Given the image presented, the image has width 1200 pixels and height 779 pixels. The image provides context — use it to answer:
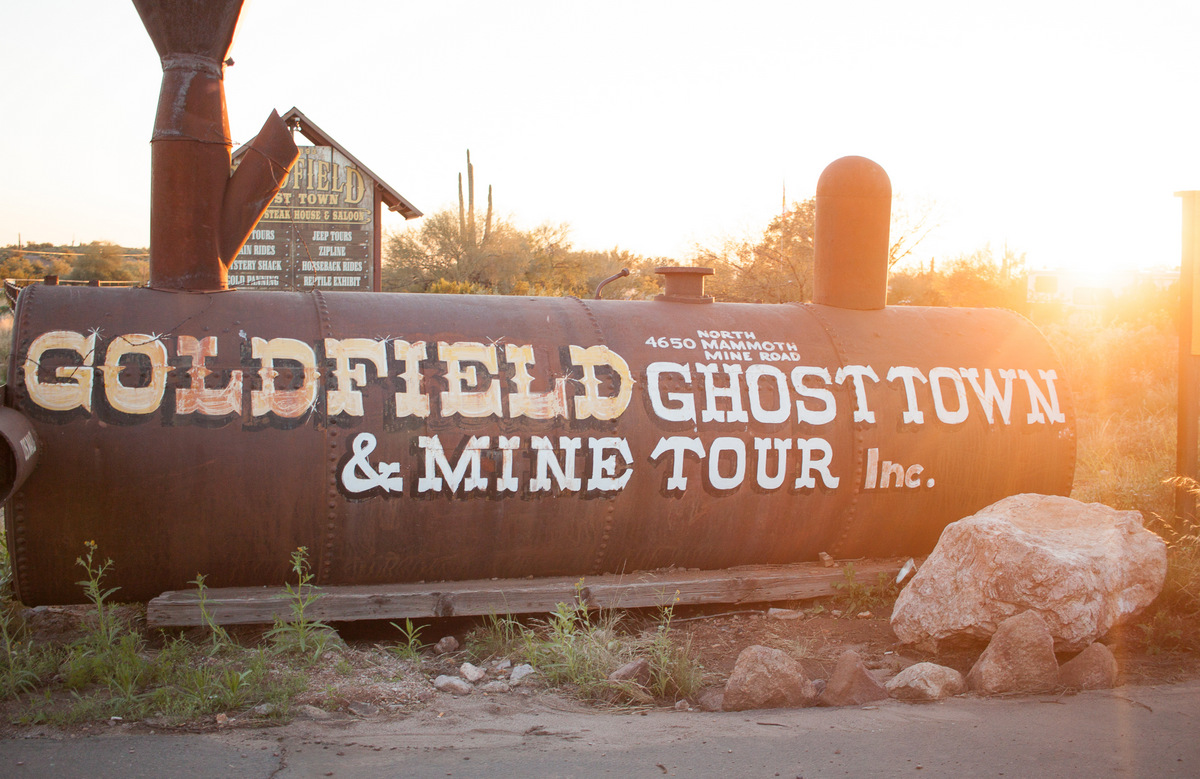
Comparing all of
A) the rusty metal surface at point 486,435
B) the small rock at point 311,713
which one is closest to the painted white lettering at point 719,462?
the rusty metal surface at point 486,435

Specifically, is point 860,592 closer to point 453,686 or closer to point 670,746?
point 670,746

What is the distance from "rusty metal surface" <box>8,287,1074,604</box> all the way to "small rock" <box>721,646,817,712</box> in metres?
1.47

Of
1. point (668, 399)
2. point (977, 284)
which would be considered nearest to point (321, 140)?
point (668, 399)

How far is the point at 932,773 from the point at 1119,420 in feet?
36.0

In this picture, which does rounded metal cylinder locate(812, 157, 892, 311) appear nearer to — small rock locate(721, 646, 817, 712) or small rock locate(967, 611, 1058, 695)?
small rock locate(967, 611, 1058, 695)

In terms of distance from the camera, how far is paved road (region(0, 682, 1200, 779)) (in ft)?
11.9

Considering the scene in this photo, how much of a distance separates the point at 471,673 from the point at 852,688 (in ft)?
6.43

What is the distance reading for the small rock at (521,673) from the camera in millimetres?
4836

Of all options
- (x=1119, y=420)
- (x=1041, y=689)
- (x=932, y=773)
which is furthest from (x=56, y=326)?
(x=1119, y=420)

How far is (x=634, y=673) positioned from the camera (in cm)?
467

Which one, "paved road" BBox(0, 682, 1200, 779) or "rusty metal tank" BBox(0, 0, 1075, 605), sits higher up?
"rusty metal tank" BBox(0, 0, 1075, 605)

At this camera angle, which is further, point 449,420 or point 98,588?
point 449,420

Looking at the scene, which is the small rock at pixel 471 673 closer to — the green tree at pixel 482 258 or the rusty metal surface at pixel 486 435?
the rusty metal surface at pixel 486 435

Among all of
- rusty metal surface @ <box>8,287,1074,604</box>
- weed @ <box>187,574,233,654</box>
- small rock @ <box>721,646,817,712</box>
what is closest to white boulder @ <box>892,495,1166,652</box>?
rusty metal surface @ <box>8,287,1074,604</box>
